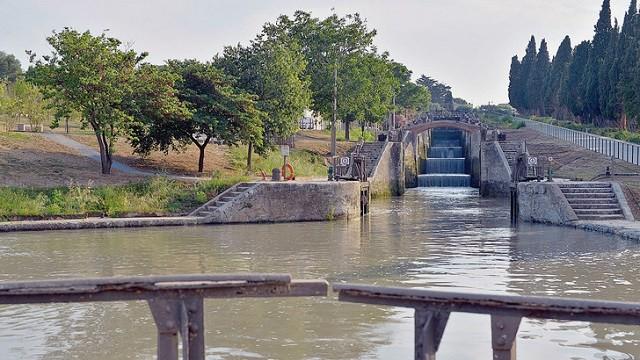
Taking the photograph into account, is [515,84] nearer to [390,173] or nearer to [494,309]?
[390,173]

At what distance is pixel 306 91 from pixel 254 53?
6.76 m

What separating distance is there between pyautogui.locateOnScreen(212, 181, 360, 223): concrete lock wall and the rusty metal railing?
76.8 feet

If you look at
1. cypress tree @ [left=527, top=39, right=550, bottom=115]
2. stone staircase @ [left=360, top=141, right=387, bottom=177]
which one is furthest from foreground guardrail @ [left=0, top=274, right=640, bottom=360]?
cypress tree @ [left=527, top=39, right=550, bottom=115]

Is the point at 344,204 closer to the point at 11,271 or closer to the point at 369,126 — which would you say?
the point at 11,271

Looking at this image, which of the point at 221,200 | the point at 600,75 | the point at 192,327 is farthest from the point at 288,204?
the point at 600,75

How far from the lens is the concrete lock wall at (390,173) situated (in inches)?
1990

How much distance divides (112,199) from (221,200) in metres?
4.06

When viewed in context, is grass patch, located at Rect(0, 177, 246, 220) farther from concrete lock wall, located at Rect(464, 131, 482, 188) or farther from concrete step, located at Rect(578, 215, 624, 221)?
concrete lock wall, located at Rect(464, 131, 482, 188)

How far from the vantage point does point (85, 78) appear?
102 feet

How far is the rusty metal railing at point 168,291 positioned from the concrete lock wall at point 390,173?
4210cm

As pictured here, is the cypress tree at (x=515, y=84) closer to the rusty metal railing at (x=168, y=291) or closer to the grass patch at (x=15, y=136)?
the grass patch at (x=15, y=136)

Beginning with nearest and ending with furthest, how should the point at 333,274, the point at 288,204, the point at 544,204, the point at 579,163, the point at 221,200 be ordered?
the point at 333,274, the point at 544,204, the point at 221,200, the point at 288,204, the point at 579,163

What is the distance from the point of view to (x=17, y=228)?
27.5m

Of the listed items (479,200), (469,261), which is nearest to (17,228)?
(469,261)
